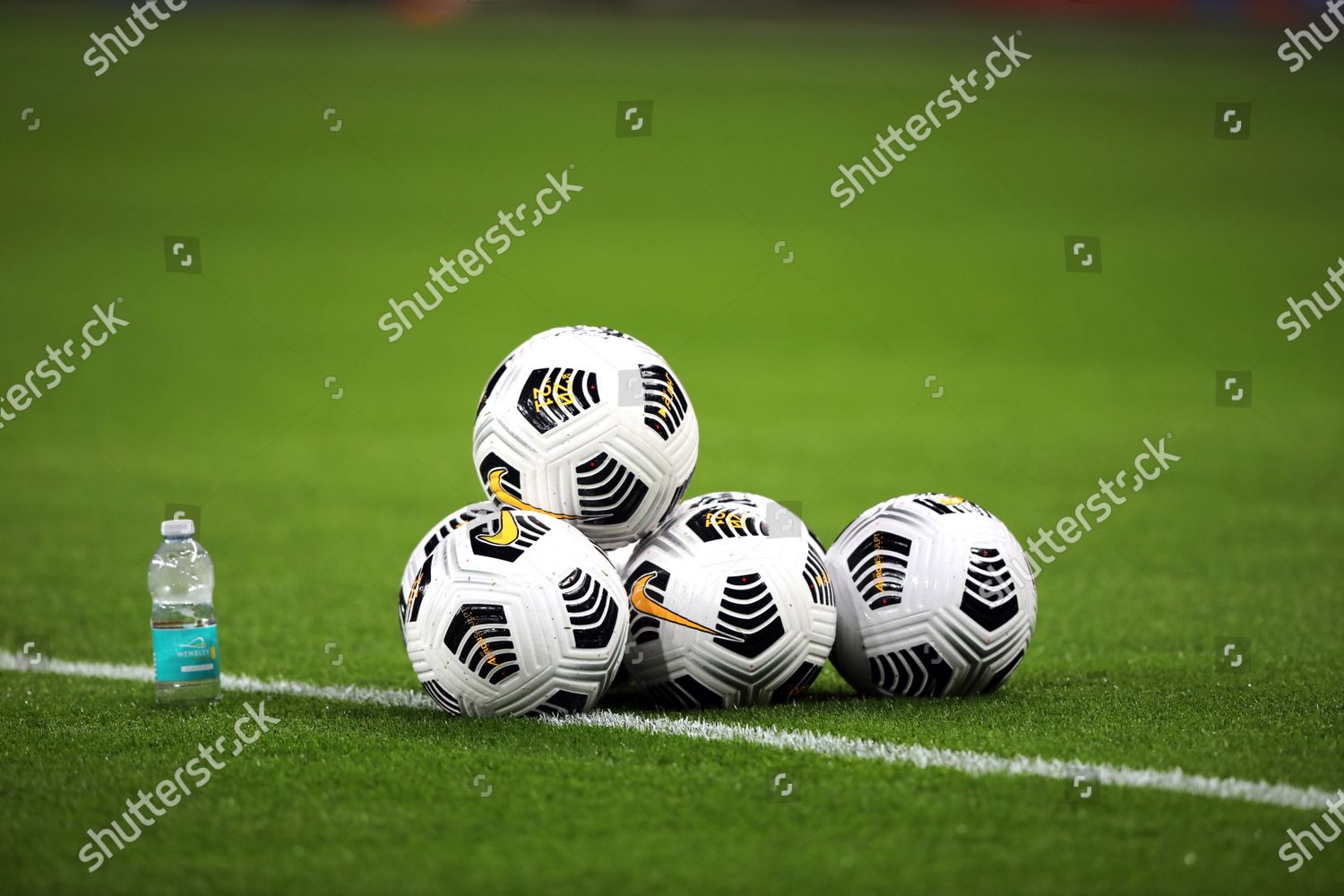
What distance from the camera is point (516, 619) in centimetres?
623

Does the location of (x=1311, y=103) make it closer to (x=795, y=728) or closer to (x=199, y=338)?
(x=199, y=338)

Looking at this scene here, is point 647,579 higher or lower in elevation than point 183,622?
higher

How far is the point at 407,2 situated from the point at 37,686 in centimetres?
3905

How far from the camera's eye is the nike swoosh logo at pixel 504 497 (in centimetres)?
664

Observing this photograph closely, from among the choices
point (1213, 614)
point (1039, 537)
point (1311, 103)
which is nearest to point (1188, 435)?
point (1039, 537)

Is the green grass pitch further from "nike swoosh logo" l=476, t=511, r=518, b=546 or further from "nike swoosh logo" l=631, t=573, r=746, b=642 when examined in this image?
"nike swoosh logo" l=476, t=511, r=518, b=546

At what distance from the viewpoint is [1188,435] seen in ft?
55.0

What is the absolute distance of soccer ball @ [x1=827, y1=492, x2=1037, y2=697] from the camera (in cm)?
680

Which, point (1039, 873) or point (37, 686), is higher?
point (1039, 873)

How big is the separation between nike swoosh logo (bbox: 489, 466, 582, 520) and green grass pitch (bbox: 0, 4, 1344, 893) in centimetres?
96

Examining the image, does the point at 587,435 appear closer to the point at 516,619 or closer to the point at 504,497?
the point at 504,497

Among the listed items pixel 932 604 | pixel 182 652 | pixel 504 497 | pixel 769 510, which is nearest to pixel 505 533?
pixel 504 497

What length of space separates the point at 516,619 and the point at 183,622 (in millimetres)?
1930

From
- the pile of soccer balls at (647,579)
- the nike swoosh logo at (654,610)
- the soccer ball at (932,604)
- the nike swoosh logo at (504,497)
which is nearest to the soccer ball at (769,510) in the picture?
the pile of soccer balls at (647,579)
